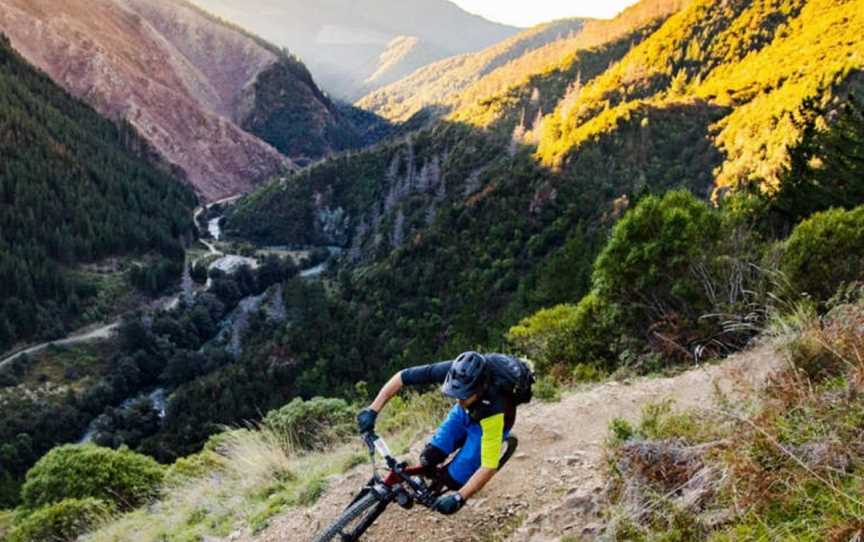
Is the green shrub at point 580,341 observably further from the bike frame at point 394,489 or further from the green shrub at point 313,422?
the bike frame at point 394,489

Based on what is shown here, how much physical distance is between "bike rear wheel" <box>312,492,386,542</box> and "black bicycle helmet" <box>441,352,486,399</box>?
972 mm

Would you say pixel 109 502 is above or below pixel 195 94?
below

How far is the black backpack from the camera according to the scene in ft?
13.9

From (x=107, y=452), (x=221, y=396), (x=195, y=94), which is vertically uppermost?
(x=195, y=94)

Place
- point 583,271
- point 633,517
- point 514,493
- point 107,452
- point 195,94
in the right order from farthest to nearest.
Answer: point 195,94
point 583,271
point 107,452
point 514,493
point 633,517

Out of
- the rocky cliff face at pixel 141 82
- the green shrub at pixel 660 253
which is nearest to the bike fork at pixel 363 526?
the green shrub at pixel 660 253

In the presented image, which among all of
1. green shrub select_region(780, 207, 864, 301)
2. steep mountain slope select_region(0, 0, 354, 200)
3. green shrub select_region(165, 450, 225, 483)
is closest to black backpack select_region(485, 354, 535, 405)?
green shrub select_region(165, 450, 225, 483)

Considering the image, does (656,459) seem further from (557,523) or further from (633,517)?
(557,523)

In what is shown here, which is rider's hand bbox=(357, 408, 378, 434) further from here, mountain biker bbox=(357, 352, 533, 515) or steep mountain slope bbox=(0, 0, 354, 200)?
steep mountain slope bbox=(0, 0, 354, 200)

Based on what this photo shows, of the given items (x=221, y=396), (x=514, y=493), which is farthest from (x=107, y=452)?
(x=221, y=396)

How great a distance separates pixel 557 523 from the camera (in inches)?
177

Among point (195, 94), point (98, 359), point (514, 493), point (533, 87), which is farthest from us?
point (195, 94)

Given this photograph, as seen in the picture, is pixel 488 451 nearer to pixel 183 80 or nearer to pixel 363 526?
pixel 363 526

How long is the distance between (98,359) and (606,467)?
5654 centimetres
